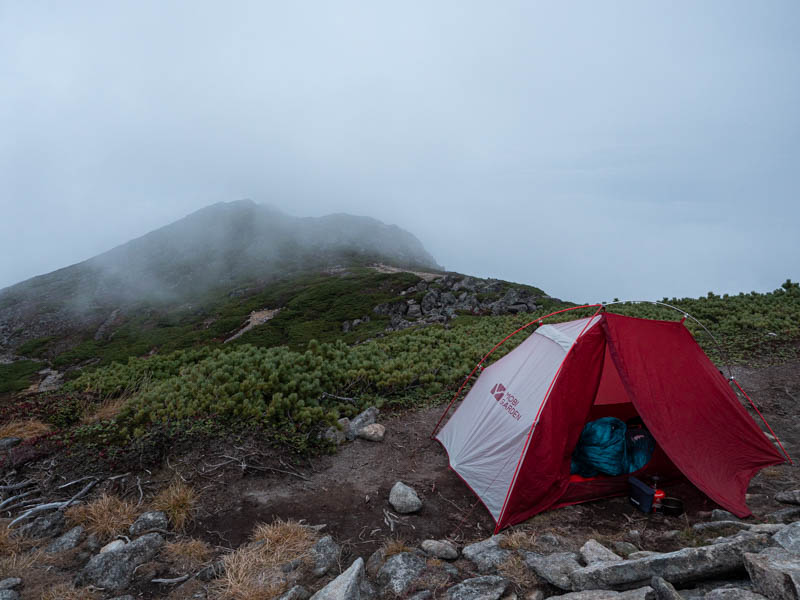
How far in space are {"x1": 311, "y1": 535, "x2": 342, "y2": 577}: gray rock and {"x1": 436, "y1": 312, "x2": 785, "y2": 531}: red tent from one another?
2315 mm

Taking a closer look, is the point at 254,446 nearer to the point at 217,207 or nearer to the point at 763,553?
the point at 763,553

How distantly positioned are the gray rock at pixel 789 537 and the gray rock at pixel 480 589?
97.3 inches

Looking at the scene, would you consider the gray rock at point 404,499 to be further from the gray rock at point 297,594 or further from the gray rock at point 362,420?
the gray rock at point 362,420

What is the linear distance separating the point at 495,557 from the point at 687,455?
370 centimetres

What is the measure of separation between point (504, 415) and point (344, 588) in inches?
147

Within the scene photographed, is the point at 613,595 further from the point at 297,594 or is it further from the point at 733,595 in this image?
the point at 297,594

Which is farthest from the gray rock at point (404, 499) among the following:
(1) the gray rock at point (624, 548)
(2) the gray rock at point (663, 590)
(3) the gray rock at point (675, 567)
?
(2) the gray rock at point (663, 590)

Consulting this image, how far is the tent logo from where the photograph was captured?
7145mm

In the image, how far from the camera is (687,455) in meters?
6.28

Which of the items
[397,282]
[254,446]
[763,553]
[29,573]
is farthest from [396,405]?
[397,282]

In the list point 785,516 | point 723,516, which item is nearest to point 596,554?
point 723,516

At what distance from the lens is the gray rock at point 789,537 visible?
3.61m

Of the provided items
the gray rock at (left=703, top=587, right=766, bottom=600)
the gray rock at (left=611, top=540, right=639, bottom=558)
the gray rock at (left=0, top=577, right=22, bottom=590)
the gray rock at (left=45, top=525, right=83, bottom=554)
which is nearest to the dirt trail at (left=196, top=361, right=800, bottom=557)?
the gray rock at (left=611, top=540, right=639, bottom=558)

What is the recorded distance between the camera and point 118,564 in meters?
4.81
